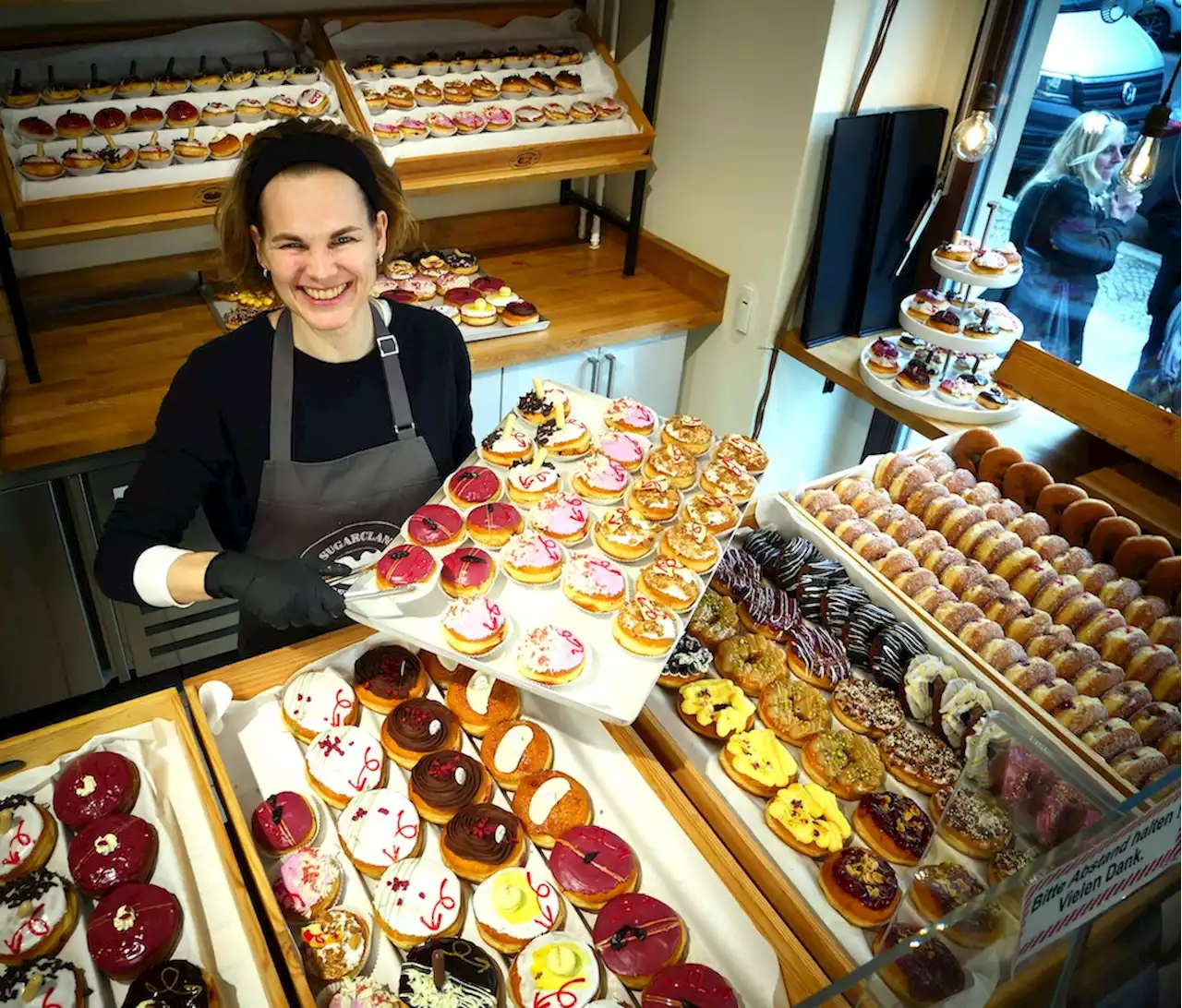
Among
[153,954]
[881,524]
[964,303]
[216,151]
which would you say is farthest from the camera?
[964,303]

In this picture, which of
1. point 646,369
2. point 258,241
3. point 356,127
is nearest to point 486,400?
point 646,369

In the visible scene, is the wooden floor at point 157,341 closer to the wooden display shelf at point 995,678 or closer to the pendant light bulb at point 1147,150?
the wooden display shelf at point 995,678

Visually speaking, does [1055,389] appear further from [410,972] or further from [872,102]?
[410,972]

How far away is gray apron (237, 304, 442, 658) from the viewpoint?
2010 mm

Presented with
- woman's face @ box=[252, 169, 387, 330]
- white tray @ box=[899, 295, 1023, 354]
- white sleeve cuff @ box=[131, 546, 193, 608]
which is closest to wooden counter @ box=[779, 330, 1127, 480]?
white tray @ box=[899, 295, 1023, 354]

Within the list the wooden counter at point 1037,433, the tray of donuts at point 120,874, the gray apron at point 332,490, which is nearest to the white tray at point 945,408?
the wooden counter at point 1037,433

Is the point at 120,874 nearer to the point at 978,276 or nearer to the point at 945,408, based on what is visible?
Answer: the point at 945,408

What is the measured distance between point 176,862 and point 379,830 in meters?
0.30

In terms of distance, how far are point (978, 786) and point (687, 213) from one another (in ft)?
9.29

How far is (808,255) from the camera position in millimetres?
3312

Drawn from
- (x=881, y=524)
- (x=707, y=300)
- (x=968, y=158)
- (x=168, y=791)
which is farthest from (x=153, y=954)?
(x=707, y=300)

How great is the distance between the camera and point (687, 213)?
12.1ft

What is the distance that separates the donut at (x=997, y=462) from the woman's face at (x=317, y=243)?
1686 millimetres

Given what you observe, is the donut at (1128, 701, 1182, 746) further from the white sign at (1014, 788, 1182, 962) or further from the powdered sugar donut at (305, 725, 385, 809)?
the powdered sugar donut at (305, 725, 385, 809)
